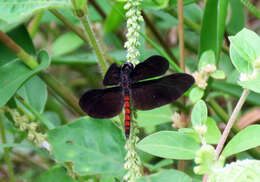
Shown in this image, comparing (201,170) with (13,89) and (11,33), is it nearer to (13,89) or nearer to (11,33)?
(13,89)

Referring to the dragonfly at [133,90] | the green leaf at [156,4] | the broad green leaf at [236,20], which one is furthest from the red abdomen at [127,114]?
the broad green leaf at [236,20]

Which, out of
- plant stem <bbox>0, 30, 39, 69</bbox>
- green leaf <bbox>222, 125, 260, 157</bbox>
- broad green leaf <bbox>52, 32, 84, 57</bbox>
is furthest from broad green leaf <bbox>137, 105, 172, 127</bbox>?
broad green leaf <bbox>52, 32, 84, 57</bbox>

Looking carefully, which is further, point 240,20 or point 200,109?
point 240,20

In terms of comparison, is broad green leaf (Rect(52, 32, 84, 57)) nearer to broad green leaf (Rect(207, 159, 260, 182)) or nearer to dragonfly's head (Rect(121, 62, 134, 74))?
dragonfly's head (Rect(121, 62, 134, 74))

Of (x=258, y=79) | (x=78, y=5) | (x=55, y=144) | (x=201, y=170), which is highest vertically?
(x=78, y=5)

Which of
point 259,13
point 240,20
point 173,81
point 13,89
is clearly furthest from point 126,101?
point 240,20

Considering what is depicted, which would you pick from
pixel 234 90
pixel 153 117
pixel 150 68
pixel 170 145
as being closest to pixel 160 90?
pixel 150 68

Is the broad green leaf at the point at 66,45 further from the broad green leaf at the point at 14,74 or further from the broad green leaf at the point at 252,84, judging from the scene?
the broad green leaf at the point at 252,84
